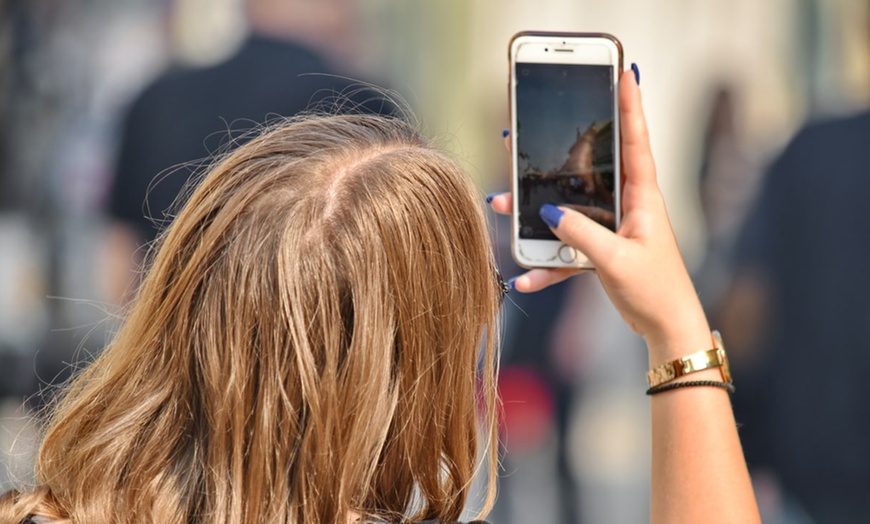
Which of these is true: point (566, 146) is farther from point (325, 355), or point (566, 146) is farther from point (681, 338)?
point (325, 355)

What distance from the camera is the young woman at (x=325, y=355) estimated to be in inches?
39.6

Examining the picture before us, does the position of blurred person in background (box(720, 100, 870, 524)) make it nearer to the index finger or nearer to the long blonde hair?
the index finger

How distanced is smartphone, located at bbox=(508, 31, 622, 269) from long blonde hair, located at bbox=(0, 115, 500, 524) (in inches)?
8.1

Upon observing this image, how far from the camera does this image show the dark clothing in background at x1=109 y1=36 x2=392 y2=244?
8.90 ft

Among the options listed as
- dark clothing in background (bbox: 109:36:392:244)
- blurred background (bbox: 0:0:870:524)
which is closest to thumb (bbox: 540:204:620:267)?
blurred background (bbox: 0:0:870:524)

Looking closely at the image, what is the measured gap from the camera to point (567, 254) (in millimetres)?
1318

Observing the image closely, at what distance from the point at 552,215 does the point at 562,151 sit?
175mm

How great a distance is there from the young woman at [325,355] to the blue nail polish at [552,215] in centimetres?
2

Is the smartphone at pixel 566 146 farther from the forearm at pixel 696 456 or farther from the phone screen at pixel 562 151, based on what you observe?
the forearm at pixel 696 456

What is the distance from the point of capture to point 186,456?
1.04 meters

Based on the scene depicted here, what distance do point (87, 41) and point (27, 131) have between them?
1.06 feet

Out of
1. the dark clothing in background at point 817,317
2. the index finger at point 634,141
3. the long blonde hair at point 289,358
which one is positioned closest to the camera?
the long blonde hair at point 289,358

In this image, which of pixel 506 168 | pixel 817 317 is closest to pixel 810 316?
pixel 817 317

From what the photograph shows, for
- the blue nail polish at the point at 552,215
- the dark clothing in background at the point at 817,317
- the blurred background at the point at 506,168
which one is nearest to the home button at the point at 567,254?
the blue nail polish at the point at 552,215
